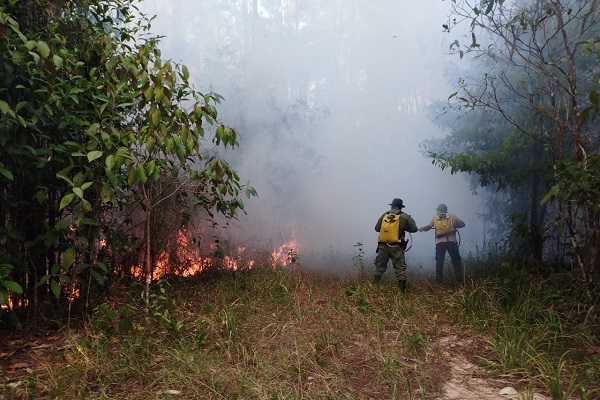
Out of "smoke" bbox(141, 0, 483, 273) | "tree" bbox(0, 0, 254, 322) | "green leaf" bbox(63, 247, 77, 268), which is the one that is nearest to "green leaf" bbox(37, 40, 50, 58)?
"tree" bbox(0, 0, 254, 322)

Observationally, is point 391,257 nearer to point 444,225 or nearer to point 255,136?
point 444,225

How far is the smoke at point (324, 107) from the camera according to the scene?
12430 millimetres

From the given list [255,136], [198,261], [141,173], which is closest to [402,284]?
[198,261]

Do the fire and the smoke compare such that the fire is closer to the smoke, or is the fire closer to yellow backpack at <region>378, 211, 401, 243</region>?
yellow backpack at <region>378, 211, 401, 243</region>

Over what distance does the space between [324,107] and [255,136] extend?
19.9ft

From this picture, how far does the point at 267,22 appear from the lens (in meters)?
14.3

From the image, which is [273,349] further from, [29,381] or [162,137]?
[162,137]

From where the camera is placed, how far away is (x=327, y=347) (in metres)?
3.60

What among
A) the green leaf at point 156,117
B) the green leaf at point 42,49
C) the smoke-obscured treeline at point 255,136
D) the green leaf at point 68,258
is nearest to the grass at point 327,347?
the green leaf at point 68,258

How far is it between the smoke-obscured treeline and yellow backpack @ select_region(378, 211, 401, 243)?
1532 mm

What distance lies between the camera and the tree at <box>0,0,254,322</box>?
11.0 ft

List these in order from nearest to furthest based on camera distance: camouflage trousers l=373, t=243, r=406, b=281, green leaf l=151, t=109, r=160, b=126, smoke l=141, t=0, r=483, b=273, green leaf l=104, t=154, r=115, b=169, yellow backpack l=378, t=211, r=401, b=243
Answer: green leaf l=104, t=154, r=115, b=169 < green leaf l=151, t=109, r=160, b=126 < camouflage trousers l=373, t=243, r=406, b=281 < yellow backpack l=378, t=211, r=401, b=243 < smoke l=141, t=0, r=483, b=273

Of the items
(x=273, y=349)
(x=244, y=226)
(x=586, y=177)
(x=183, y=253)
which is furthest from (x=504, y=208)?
(x=273, y=349)

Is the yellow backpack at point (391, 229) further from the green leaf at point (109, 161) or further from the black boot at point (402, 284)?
the green leaf at point (109, 161)
